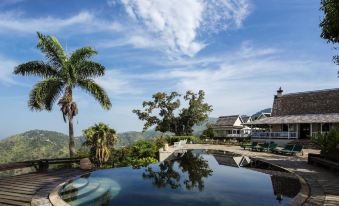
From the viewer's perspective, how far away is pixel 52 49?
69.2 ft

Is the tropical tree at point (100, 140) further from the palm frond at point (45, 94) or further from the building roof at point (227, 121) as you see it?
the building roof at point (227, 121)

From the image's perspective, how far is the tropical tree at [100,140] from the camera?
2014cm

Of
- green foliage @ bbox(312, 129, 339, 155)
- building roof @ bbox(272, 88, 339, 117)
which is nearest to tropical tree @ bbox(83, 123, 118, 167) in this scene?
green foliage @ bbox(312, 129, 339, 155)

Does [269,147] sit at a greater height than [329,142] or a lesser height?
lesser

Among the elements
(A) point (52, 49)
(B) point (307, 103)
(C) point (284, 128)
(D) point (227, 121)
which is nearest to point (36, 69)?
(A) point (52, 49)

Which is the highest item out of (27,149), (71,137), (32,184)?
(71,137)

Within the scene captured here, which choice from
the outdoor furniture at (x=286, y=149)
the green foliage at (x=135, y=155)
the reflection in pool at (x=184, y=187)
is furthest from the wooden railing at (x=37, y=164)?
the outdoor furniture at (x=286, y=149)

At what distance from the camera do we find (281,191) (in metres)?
12.3

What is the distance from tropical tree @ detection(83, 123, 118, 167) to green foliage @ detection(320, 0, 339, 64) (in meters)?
15.1

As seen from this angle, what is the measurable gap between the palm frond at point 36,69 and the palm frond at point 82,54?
1620 mm

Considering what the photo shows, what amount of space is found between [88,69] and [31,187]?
11.1 m

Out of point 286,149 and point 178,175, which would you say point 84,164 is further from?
point 286,149

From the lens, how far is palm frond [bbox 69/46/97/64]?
2150 centimetres

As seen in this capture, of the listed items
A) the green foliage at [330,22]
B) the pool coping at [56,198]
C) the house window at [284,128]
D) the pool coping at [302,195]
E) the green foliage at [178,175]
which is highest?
the green foliage at [330,22]
